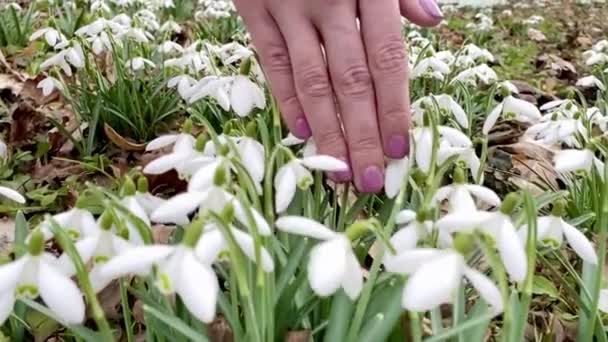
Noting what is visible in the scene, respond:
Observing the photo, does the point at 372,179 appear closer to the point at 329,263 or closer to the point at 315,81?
the point at 315,81

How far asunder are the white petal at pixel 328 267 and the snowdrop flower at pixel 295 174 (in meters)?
0.21

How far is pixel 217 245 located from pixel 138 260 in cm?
8

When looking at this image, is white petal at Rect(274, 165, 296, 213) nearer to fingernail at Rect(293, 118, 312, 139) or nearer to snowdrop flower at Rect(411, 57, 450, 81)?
fingernail at Rect(293, 118, 312, 139)

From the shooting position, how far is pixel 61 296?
735mm

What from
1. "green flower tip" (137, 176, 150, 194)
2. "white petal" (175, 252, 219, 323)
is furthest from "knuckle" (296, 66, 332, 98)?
"white petal" (175, 252, 219, 323)

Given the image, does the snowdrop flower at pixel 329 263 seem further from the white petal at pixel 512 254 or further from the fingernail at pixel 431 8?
the fingernail at pixel 431 8

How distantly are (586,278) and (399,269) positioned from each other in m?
0.54

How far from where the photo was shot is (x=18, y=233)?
4.17ft

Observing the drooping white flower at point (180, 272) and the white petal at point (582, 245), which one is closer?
the drooping white flower at point (180, 272)

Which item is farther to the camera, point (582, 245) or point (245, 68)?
point (245, 68)

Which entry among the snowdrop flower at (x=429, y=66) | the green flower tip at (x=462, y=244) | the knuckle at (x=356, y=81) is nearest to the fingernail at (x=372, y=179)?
the knuckle at (x=356, y=81)

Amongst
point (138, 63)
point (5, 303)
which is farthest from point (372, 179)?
point (138, 63)

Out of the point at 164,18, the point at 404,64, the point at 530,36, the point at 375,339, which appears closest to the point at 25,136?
the point at 404,64

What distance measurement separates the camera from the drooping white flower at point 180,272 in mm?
689
